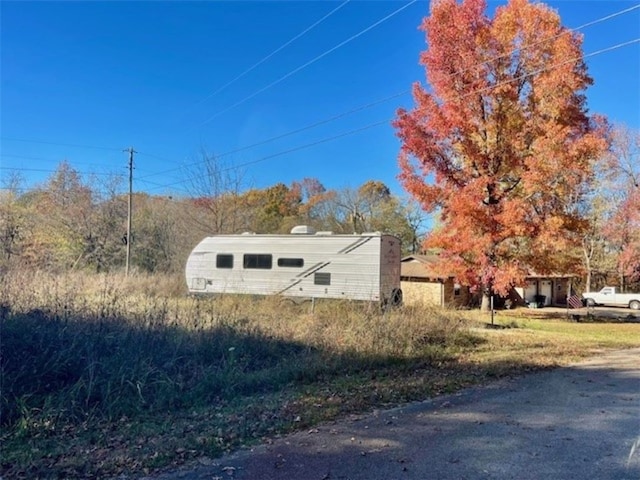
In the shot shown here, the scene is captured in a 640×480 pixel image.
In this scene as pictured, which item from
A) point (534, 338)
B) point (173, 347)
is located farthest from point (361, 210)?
point (173, 347)

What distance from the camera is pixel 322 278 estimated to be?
14859 mm

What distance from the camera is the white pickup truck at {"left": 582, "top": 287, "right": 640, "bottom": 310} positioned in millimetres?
26344

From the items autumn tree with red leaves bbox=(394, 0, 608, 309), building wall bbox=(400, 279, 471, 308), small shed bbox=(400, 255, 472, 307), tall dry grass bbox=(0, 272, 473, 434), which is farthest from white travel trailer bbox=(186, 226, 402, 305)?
building wall bbox=(400, 279, 471, 308)

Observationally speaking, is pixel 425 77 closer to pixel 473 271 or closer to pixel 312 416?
pixel 473 271

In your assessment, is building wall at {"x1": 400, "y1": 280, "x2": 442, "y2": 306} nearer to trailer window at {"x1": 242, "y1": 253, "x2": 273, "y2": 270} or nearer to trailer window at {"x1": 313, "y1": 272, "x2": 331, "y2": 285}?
trailer window at {"x1": 313, "y1": 272, "x2": 331, "y2": 285}

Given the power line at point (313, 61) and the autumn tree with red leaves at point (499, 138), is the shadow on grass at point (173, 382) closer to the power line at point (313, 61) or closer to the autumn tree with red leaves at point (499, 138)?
the power line at point (313, 61)

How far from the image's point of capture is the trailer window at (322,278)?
14.8 m

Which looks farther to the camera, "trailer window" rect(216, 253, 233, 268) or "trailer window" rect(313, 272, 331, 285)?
"trailer window" rect(216, 253, 233, 268)

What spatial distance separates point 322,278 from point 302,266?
847mm

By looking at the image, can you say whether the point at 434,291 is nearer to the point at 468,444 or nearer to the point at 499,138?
the point at 499,138

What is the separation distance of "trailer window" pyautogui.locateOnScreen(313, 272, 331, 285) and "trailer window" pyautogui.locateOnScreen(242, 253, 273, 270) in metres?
1.85

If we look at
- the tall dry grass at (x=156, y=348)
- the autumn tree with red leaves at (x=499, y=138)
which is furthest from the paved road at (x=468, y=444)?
the autumn tree with red leaves at (x=499, y=138)

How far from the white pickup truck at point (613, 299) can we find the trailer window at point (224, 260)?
21.9 metres

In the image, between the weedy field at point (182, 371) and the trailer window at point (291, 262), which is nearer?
the weedy field at point (182, 371)
